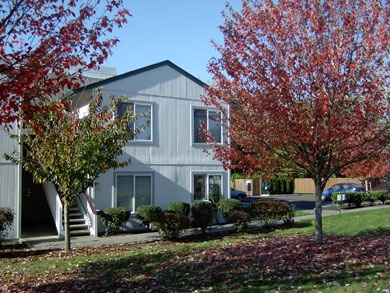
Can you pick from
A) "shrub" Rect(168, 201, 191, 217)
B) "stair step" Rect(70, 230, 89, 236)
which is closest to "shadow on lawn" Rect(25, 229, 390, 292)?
"stair step" Rect(70, 230, 89, 236)

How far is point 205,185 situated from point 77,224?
6128mm

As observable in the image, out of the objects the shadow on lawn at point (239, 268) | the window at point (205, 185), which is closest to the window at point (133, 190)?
the window at point (205, 185)

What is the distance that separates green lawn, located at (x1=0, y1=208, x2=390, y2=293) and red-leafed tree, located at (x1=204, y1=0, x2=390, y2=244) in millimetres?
2155

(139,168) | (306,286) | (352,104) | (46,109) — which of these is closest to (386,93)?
(352,104)

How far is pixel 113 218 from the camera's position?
16078 millimetres

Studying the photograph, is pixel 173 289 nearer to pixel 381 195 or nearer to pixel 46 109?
pixel 46 109

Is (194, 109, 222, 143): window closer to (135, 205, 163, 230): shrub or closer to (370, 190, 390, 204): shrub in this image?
(135, 205, 163, 230): shrub

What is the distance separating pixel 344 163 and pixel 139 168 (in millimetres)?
9708

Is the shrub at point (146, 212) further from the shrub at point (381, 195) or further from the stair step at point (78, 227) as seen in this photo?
the shrub at point (381, 195)

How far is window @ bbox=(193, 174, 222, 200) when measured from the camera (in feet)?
63.4

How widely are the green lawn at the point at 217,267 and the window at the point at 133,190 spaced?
398cm

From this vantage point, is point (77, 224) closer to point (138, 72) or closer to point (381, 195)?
point (138, 72)

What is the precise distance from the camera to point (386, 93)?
8883mm

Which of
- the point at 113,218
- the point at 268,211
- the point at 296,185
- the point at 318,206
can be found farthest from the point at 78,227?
the point at 296,185
